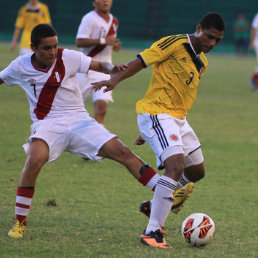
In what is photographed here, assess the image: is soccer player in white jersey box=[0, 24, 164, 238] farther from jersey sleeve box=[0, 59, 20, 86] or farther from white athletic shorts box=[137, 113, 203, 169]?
white athletic shorts box=[137, 113, 203, 169]

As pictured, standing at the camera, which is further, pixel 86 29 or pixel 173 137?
pixel 86 29

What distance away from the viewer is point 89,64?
230 inches

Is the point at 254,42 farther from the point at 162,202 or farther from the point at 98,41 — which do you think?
the point at 162,202

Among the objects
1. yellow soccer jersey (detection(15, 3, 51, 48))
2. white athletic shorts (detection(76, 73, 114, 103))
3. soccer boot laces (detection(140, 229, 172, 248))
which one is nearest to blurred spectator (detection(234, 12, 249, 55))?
yellow soccer jersey (detection(15, 3, 51, 48))

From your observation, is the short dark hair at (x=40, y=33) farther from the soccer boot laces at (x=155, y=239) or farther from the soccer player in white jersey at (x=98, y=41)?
the soccer player in white jersey at (x=98, y=41)

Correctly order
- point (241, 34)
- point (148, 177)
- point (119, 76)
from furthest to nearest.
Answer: point (241, 34) → point (148, 177) → point (119, 76)

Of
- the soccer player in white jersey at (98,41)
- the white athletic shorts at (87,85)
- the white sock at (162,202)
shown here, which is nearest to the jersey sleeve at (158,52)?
the white sock at (162,202)

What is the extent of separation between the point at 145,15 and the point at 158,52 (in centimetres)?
3459

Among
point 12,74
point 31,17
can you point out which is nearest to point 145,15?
point 31,17

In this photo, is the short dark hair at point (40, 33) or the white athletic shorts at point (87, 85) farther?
the white athletic shorts at point (87, 85)

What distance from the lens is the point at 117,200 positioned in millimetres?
6867

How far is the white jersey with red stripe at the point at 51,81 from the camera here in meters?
5.71

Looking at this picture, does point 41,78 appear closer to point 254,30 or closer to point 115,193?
point 115,193

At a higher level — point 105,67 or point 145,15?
point 105,67
